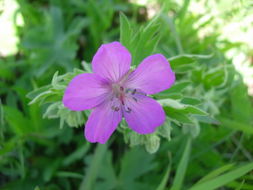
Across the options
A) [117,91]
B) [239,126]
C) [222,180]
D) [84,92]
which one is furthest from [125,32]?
[239,126]

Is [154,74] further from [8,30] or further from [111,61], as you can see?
[8,30]

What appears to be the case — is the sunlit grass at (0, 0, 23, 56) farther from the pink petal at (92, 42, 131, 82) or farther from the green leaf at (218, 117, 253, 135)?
the green leaf at (218, 117, 253, 135)

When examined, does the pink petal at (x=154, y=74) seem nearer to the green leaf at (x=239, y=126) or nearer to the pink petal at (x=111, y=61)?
the pink petal at (x=111, y=61)

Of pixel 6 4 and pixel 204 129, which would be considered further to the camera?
pixel 6 4

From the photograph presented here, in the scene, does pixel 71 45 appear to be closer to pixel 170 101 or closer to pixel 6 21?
pixel 6 21

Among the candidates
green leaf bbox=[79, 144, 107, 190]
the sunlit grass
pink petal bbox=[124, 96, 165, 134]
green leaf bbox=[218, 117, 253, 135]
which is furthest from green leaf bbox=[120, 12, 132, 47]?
the sunlit grass

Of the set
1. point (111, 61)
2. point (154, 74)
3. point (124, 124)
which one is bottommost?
point (124, 124)

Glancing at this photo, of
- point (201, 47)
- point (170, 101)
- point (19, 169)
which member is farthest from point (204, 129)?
point (19, 169)
